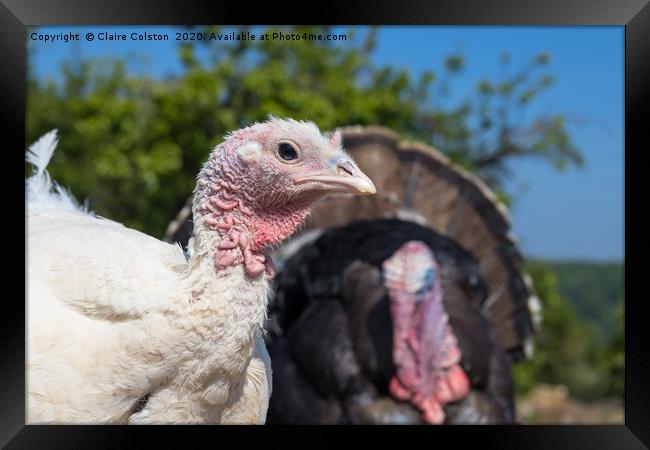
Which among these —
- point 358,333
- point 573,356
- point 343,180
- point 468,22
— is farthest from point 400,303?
point 573,356

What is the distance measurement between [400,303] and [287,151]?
6.13ft

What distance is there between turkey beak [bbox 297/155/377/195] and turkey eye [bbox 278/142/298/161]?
2.3 inches

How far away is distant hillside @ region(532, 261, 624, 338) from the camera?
482 inches

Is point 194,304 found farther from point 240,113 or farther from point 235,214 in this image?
point 240,113

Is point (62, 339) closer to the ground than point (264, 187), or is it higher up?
closer to the ground

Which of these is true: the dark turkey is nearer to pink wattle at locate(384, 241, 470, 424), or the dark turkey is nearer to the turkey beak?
pink wattle at locate(384, 241, 470, 424)

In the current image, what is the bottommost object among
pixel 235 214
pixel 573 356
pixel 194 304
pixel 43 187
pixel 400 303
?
pixel 573 356

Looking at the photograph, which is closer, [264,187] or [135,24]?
[264,187]

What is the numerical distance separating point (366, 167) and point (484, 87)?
2.30 meters

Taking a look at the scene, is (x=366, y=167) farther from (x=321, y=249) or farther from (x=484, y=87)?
(x=484, y=87)

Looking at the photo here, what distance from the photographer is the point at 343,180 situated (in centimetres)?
166

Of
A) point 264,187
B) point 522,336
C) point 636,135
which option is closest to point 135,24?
point 264,187

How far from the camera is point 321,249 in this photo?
13.2 ft

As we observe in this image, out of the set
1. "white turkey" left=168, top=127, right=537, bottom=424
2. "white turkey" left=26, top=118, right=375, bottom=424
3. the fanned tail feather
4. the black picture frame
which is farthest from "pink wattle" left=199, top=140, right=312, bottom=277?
"white turkey" left=168, top=127, right=537, bottom=424
